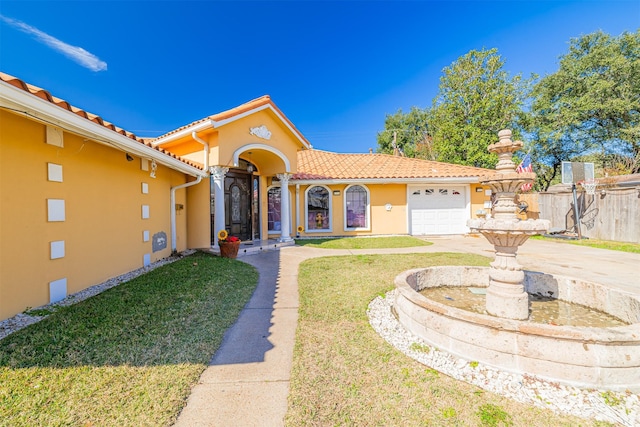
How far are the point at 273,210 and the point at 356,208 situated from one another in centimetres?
409

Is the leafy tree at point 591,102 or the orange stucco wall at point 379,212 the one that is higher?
the leafy tree at point 591,102

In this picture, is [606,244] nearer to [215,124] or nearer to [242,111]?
[242,111]

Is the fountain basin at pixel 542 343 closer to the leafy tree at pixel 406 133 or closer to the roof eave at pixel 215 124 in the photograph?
the roof eave at pixel 215 124

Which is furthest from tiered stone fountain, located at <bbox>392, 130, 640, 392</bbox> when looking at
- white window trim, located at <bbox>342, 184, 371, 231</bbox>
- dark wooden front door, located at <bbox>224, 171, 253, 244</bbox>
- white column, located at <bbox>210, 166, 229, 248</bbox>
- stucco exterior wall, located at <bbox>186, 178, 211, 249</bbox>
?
white window trim, located at <bbox>342, 184, 371, 231</bbox>

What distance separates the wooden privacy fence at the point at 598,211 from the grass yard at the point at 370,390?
44.7ft

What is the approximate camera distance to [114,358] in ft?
8.51

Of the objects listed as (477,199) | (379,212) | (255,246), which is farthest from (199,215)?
(477,199)

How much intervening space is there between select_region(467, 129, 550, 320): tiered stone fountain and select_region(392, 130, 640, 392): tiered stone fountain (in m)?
0.01

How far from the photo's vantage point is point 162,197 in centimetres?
724

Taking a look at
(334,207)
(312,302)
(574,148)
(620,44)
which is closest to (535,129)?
(574,148)

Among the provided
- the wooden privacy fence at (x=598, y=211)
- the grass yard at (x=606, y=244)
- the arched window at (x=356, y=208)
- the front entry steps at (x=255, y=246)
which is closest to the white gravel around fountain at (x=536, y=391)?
the front entry steps at (x=255, y=246)

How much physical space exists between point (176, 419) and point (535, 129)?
1117 inches

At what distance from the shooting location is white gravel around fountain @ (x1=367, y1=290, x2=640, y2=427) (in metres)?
2.09

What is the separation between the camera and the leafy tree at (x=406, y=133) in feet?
107
